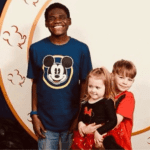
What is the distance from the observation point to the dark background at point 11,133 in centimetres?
136

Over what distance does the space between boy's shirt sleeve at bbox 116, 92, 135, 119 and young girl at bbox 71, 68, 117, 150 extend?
0.15 ft

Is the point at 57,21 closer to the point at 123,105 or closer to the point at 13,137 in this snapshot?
the point at 123,105

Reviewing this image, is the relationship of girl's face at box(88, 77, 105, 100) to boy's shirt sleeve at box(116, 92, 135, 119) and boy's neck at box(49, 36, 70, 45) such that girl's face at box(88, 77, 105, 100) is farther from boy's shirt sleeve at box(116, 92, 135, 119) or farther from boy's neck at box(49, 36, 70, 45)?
boy's neck at box(49, 36, 70, 45)

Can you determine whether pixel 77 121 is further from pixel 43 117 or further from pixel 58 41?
pixel 58 41

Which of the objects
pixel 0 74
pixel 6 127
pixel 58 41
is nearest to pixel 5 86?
pixel 0 74

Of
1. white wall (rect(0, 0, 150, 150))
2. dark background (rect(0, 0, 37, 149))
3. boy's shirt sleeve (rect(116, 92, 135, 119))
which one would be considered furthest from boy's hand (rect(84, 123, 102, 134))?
dark background (rect(0, 0, 37, 149))

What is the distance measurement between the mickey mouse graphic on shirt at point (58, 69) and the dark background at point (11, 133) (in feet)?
1.52

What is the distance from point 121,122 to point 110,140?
3.5 inches

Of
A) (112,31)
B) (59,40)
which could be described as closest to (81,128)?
(59,40)

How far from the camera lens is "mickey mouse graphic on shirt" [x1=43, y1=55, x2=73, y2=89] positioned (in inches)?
44.4

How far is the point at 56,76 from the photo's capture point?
1.13 metres

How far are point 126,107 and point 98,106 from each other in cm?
13

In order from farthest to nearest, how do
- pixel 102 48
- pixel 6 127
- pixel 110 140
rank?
pixel 6 127 < pixel 102 48 < pixel 110 140

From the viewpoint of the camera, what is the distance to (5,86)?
1.46 meters
